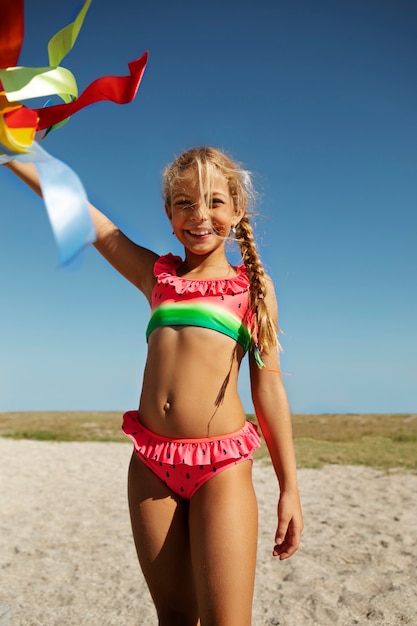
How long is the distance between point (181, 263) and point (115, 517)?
16.5ft

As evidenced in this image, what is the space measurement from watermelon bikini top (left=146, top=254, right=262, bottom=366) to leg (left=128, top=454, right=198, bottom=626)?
558 millimetres

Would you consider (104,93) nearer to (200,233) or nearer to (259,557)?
(200,233)

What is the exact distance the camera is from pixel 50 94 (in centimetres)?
159

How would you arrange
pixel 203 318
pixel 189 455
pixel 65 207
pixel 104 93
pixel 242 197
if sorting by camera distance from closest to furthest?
1. pixel 65 207
2. pixel 104 93
3. pixel 189 455
4. pixel 203 318
5. pixel 242 197

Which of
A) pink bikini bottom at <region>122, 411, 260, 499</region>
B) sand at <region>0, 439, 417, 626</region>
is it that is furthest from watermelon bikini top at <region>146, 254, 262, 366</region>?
sand at <region>0, 439, 417, 626</region>

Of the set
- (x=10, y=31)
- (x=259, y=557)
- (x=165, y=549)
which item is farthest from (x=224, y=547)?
(x=259, y=557)

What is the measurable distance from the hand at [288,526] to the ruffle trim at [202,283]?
771 mm

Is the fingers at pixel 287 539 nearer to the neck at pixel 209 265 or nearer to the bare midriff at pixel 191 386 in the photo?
the bare midriff at pixel 191 386

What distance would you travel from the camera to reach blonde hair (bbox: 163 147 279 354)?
2195mm

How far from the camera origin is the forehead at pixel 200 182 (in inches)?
86.1

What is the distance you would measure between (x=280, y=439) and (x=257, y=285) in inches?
22.3

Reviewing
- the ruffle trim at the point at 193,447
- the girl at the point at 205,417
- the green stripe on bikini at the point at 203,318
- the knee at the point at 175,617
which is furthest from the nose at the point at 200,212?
the knee at the point at 175,617

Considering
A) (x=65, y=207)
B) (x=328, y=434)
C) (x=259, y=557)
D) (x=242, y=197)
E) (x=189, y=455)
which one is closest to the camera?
(x=65, y=207)

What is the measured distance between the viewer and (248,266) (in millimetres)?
2303
